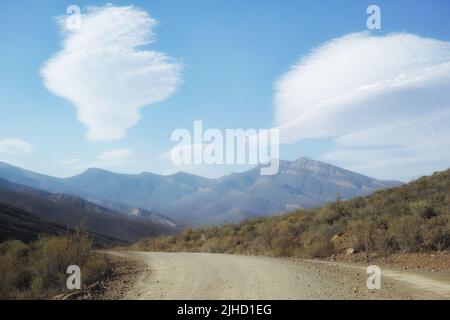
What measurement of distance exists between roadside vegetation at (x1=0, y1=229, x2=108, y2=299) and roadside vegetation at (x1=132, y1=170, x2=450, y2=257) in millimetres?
10600

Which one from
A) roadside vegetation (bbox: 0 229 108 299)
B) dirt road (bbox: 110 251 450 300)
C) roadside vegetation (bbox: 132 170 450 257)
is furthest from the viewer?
roadside vegetation (bbox: 132 170 450 257)

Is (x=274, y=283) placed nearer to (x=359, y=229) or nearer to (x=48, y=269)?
(x=48, y=269)

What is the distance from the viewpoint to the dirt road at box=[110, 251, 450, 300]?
11.1 meters

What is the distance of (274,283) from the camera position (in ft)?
41.2

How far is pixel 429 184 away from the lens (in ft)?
93.7

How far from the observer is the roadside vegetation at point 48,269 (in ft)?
40.1

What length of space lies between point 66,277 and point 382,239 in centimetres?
1271

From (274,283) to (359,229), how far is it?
1035cm
